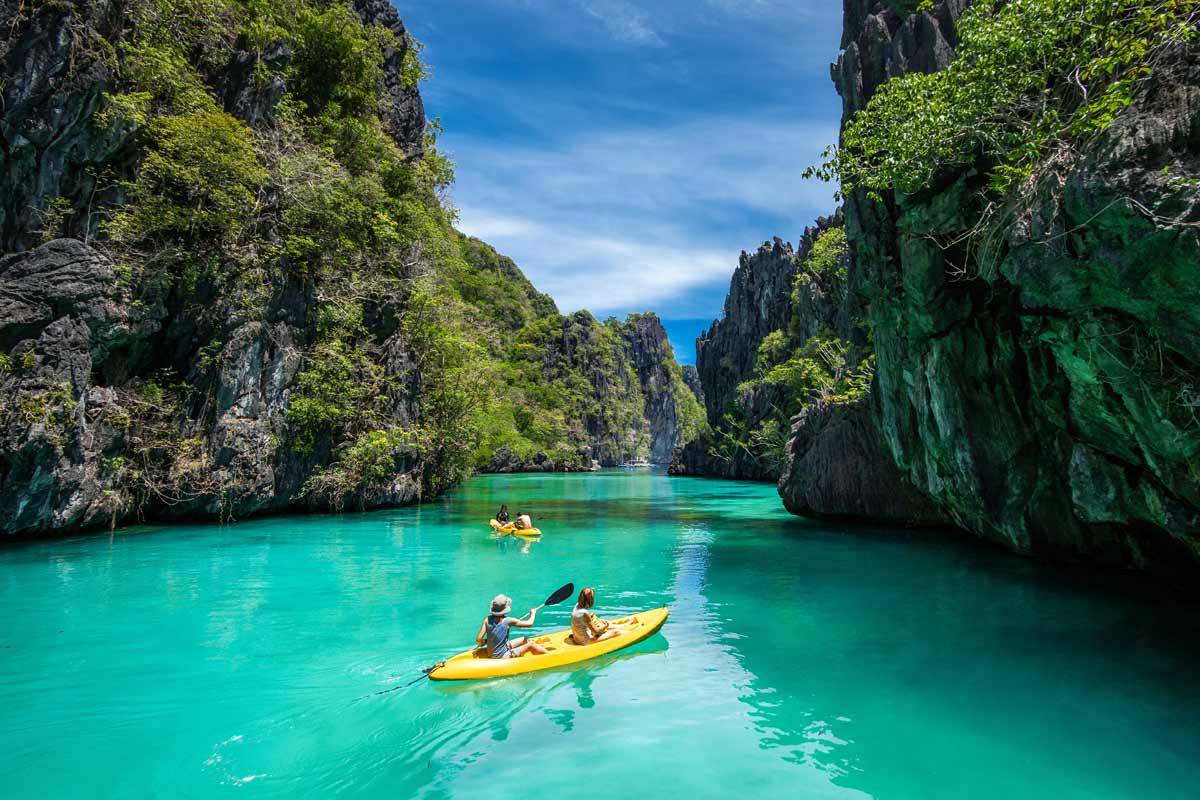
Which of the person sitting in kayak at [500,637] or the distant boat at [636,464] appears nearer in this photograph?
the person sitting in kayak at [500,637]

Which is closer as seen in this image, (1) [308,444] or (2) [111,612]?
(2) [111,612]

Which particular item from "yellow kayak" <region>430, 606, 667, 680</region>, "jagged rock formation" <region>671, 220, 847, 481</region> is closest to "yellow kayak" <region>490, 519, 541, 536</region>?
"yellow kayak" <region>430, 606, 667, 680</region>

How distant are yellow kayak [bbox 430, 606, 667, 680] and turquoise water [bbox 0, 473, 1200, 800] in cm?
17

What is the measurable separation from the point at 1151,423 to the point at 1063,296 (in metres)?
1.94

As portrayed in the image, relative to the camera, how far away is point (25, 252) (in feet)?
51.4

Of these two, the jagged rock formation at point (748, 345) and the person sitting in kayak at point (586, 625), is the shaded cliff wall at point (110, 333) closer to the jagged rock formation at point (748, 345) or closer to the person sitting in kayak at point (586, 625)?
the person sitting in kayak at point (586, 625)

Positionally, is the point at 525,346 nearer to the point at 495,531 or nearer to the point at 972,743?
the point at 495,531

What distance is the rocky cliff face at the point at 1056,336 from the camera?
21.5ft

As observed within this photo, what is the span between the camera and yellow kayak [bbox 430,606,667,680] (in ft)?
24.1

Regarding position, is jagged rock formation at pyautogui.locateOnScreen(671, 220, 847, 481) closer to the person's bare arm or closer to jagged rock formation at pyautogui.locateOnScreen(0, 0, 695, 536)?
jagged rock formation at pyautogui.locateOnScreen(0, 0, 695, 536)

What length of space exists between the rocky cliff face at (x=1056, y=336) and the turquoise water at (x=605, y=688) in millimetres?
1897

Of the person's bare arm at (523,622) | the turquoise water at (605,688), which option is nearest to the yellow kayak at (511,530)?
the turquoise water at (605,688)

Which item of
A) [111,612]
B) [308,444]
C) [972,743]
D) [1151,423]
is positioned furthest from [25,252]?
[1151,423]

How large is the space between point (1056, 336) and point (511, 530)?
1479cm
